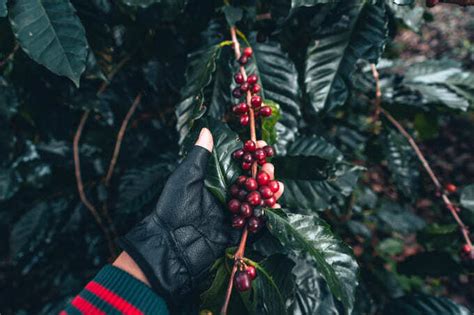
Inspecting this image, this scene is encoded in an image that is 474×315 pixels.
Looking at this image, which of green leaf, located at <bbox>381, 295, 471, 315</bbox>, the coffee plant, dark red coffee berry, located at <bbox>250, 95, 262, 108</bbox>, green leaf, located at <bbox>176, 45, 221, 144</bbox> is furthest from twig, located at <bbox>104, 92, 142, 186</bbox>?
green leaf, located at <bbox>381, 295, 471, 315</bbox>

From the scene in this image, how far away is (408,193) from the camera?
5.47ft

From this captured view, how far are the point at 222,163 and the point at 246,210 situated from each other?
172 millimetres

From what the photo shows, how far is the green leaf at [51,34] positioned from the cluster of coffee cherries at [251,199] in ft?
1.71

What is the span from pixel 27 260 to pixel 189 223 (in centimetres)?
108

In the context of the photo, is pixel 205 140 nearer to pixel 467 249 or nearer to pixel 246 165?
pixel 246 165

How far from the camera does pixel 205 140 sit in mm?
1067

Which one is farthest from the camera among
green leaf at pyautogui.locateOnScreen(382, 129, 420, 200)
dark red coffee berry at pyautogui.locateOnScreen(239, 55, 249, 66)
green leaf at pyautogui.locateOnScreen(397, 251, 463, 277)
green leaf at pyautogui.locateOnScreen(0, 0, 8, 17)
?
green leaf at pyautogui.locateOnScreen(382, 129, 420, 200)

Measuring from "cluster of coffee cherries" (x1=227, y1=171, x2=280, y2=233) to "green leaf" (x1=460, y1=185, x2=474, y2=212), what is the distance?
2.90ft

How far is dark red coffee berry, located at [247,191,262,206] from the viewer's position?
99cm

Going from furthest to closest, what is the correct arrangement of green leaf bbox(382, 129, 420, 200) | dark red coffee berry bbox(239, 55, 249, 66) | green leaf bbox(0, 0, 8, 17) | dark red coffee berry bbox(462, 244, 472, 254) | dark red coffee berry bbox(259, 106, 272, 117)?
green leaf bbox(382, 129, 420, 200) < dark red coffee berry bbox(462, 244, 472, 254) < dark red coffee berry bbox(239, 55, 249, 66) < dark red coffee berry bbox(259, 106, 272, 117) < green leaf bbox(0, 0, 8, 17)

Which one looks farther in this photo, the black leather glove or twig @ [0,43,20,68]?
twig @ [0,43,20,68]

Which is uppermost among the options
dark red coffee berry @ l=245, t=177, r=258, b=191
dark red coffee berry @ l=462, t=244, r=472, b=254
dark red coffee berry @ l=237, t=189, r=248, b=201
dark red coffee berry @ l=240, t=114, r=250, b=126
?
dark red coffee berry @ l=240, t=114, r=250, b=126

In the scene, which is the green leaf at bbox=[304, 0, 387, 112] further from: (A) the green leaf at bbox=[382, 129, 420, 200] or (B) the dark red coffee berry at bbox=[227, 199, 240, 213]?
(A) the green leaf at bbox=[382, 129, 420, 200]

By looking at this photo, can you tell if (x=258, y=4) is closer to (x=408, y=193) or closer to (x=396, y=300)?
(x=408, y=193)
